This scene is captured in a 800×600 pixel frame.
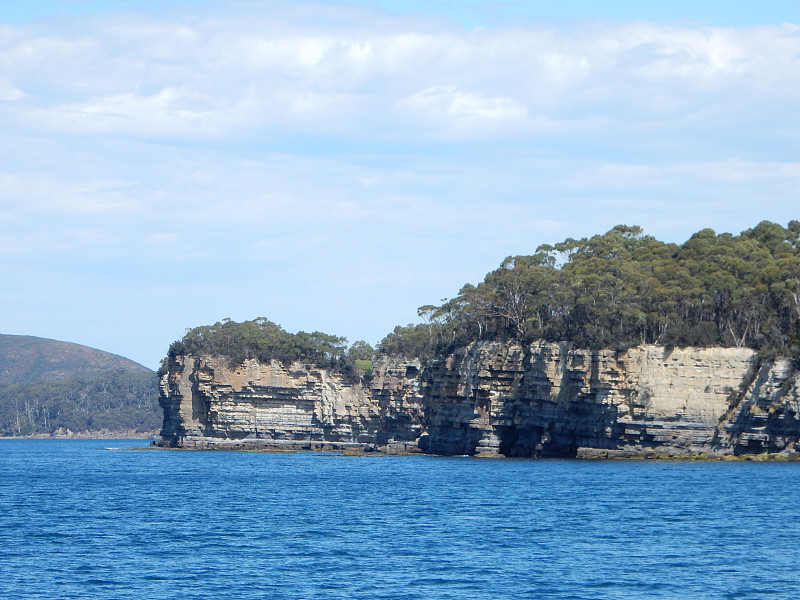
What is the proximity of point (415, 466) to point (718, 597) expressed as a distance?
185 feet

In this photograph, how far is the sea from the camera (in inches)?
1196

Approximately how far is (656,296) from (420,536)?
1835 inches

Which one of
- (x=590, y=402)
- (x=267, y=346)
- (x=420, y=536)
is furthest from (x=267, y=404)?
(x=420, y=536)

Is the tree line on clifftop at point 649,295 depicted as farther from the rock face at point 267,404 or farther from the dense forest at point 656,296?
the rock face at point 267,404

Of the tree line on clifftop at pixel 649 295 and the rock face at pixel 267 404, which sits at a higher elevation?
the tree line on clifftop at pixel 649 295

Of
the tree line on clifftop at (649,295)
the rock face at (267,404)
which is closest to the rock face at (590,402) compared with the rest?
the tree line on clifftop at (649,295)

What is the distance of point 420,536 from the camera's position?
40781 mm

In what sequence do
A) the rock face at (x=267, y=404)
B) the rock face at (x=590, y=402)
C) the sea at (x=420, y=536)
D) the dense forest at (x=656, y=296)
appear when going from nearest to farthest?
1. the sea at (x=420, y=536)
2. the rock face at (x=590, y=402)
3. the dense forest at (x=656, y=296)
4. the rock face at (x=267, y=404)

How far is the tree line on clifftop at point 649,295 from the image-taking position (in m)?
78.9

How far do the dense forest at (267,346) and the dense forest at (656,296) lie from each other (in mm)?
30730

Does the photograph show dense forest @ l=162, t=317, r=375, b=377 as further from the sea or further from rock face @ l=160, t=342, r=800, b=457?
the sea

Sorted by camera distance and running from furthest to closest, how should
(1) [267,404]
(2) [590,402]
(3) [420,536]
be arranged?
(1) [267,404], (2) [590,402], (3) [420,536]

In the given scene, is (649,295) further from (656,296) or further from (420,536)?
(420,536)

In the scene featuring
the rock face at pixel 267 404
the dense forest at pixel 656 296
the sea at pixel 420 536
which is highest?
the dense forest at pixel 656 296
